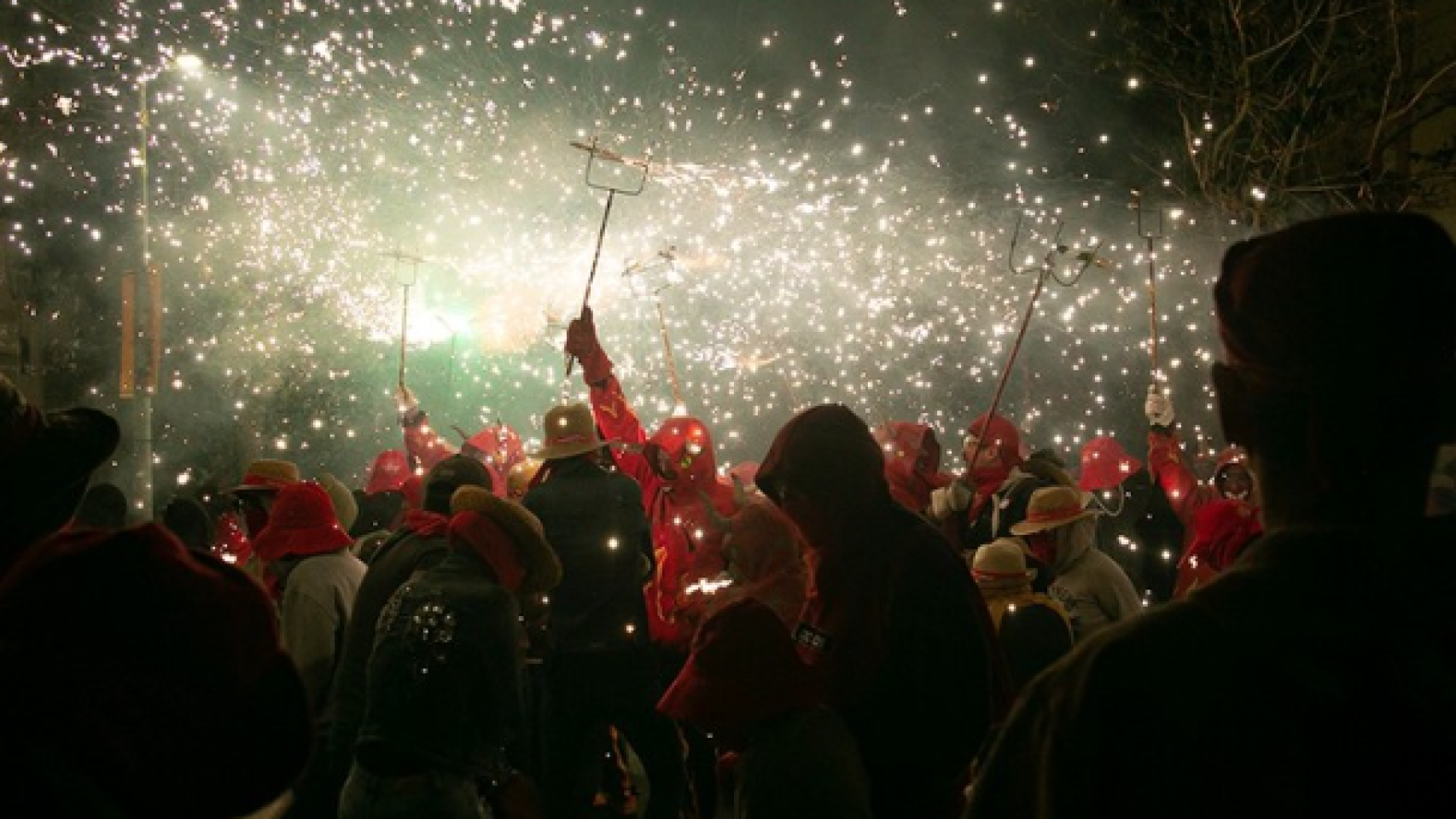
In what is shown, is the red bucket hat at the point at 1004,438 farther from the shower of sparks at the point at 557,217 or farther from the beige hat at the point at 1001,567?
the shower of sparks at the point at 557,217

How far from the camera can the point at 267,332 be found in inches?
798

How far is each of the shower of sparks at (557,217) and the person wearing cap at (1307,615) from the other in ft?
45.9

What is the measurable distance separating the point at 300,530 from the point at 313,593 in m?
0.36

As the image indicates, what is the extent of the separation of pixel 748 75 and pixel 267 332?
Answer: 10001 millimetres

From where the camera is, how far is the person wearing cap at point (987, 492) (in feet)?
21.1

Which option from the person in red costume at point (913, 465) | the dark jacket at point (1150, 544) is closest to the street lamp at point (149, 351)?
the person in red costume at point (913, 465)

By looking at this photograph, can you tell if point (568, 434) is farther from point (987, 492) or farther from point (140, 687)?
point (140, 687)

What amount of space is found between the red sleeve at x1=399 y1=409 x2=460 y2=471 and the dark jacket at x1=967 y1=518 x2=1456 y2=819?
10684mm

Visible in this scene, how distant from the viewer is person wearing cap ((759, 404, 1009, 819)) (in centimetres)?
309

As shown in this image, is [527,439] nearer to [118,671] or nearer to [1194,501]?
[1194,501]

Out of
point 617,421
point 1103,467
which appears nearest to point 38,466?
point 617,421

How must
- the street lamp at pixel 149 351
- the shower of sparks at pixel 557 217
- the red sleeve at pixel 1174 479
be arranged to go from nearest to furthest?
the red sleeve at pixel 1174 479
the street lamp at pixel 149 351
the shower of sparks at pixel 557 217

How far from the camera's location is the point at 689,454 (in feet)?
26.4

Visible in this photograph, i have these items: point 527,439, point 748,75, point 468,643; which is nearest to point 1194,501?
point 468,643
